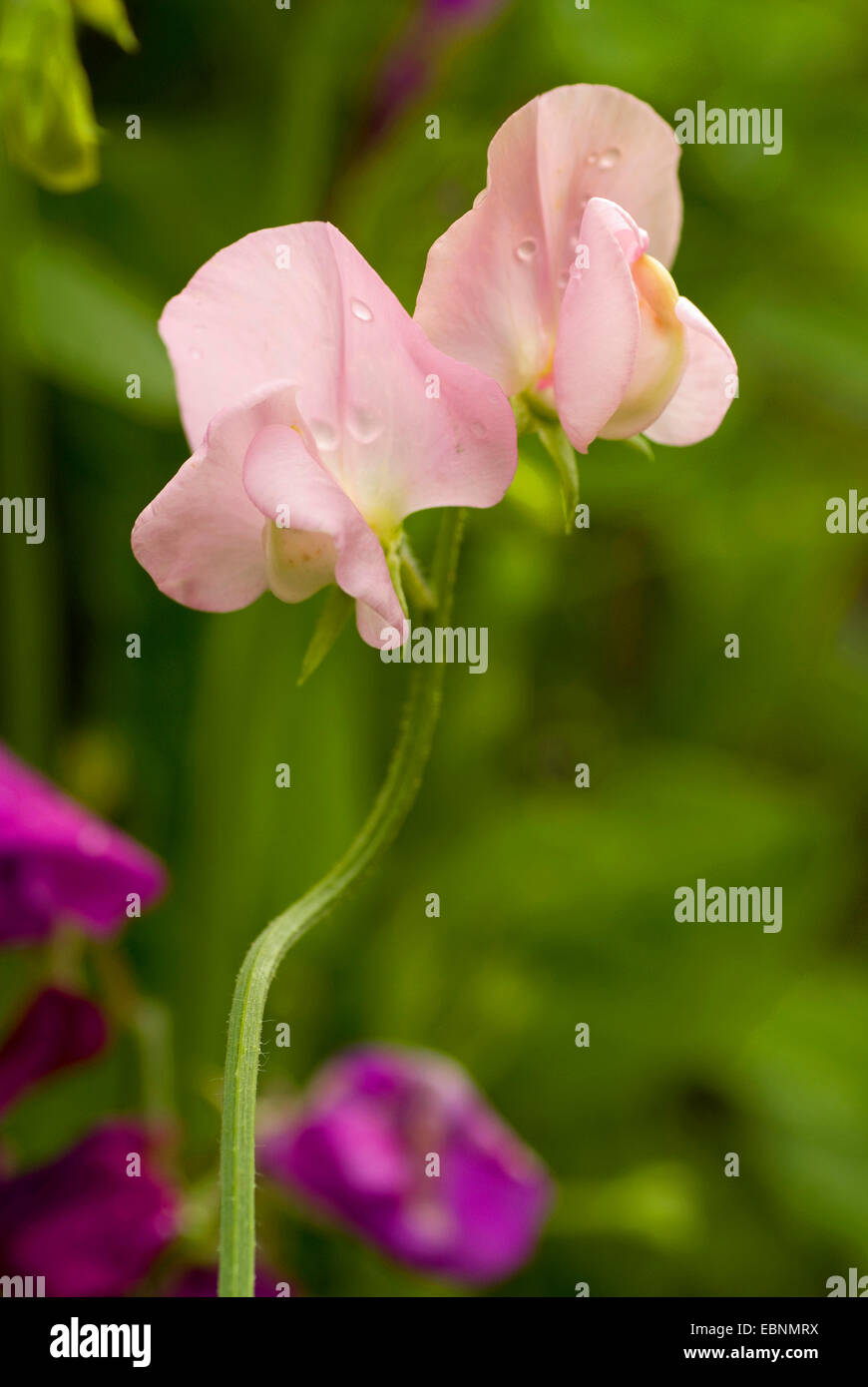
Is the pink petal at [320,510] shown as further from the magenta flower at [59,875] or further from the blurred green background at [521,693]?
the blurred green background at [521,693]

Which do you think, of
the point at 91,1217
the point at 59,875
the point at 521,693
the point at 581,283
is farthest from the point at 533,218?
the point at 521,693

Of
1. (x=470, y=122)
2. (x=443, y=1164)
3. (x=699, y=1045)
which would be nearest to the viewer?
(x=443, y=1164)

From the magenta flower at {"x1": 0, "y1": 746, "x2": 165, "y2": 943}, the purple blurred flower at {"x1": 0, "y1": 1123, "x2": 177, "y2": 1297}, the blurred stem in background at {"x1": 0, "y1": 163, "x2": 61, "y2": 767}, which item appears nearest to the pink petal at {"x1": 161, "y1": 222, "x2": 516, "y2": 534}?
the magenta flower at {"x1": 0, "y1": 746, "x2": 165, "y2": 943}

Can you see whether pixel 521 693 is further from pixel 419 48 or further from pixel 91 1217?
pixel 91 1217

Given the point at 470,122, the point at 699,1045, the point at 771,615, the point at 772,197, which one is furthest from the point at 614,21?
the point at 699,1045

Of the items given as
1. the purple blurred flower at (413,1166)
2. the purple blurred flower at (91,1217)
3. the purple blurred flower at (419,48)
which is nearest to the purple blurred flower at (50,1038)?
the purple blurred flower at (91,1217)
